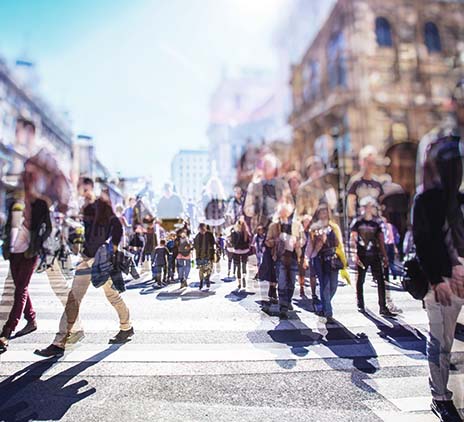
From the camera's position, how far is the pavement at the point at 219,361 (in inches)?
53.2

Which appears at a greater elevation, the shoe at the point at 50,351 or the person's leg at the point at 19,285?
the person's leg at the point at 19,285

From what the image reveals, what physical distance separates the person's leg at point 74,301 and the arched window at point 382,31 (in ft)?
7.02

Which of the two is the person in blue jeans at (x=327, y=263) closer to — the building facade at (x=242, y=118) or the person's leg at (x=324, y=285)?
the person's leg at (x=324, y=285)

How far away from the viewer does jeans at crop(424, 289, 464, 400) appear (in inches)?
52.1

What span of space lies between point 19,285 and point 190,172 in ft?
4.84

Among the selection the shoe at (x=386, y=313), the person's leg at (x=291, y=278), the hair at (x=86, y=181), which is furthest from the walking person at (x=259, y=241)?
the hair at (x=86, y=181)

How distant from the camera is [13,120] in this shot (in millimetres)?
1742

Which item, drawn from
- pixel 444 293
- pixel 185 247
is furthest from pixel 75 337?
pixel 444 293

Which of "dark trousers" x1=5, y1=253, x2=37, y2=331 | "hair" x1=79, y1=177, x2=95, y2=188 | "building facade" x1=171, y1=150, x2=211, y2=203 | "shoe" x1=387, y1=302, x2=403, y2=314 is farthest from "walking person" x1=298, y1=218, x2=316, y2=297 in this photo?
"dark trousers" x1=5, y1=253, x2=37, y2=331

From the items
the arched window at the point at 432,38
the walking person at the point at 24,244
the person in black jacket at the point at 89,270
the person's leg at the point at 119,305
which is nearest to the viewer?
the arched window at the point at 432,38

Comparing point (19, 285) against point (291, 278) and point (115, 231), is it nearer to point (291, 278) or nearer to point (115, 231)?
point (115, 231)

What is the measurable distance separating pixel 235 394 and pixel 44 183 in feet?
5.46

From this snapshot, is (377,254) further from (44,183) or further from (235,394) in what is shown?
(44,183)

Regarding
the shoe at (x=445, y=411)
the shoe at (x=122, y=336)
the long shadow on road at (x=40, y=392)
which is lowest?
the shoe at (x=445, y=411)
